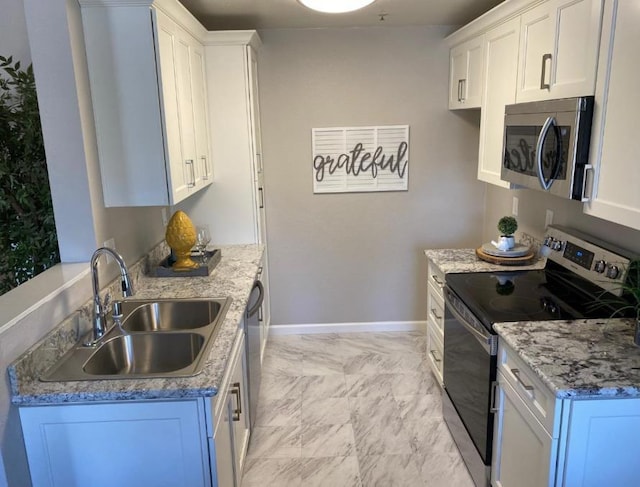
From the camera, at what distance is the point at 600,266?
2.22 metres

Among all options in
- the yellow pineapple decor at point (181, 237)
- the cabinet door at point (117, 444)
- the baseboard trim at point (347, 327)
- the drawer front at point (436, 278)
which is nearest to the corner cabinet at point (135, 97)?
the yellow pineapple decor at point (181, 237)

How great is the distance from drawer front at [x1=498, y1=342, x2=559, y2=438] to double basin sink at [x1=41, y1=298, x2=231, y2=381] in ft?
3.71

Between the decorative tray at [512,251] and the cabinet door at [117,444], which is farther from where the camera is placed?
the decorative tray at [512,251]

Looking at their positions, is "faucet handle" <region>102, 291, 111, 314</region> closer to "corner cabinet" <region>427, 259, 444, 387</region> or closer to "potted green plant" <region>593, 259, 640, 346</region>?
"corner cabinet" <region>427, 259, 444, 387</region>

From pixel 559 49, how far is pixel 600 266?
950 mm

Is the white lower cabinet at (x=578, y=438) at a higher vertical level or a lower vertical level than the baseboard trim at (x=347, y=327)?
higher

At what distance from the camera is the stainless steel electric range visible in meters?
2.09

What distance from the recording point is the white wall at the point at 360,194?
368 centimetres

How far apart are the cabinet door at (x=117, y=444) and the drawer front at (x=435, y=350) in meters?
1.72

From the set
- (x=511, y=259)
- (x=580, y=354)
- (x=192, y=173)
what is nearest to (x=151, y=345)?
(x=192, y=173)

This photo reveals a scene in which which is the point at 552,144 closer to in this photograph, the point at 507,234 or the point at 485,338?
the point at 485,338

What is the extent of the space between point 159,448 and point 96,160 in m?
1.22

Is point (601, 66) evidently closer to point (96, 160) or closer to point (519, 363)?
point (519, 363)

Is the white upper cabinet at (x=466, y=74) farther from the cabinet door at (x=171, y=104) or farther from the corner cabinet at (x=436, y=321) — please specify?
the cabinet door at (x=171, y=104)
